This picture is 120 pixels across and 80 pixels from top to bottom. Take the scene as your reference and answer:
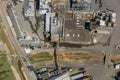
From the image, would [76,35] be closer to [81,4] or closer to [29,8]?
[81,4]

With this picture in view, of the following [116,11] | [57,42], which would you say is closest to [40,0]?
[57,42]

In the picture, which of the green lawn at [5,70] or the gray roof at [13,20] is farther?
the gray roof at [13,20]

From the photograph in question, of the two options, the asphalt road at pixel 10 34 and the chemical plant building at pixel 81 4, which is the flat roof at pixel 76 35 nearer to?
the chemical plant building at pixel 81 4

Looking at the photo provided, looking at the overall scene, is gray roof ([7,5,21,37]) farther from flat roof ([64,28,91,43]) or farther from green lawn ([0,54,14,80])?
flat roof ([64,28,91,43])

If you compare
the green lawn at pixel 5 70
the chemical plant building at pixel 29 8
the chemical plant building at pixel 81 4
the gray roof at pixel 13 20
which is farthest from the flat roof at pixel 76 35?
the green lawn at pixel 5 70

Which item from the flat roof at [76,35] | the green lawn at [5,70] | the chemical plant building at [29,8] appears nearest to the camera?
the green lawn at [5,70]

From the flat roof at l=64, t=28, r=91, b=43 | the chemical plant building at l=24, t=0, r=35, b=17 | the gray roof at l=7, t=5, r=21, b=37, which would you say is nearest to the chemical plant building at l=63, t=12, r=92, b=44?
the flat roof at l=64, t=28, r=91, b=43

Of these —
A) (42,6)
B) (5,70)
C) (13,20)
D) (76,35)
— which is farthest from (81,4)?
(5,70)

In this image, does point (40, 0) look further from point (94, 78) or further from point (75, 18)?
point (94, 78)
